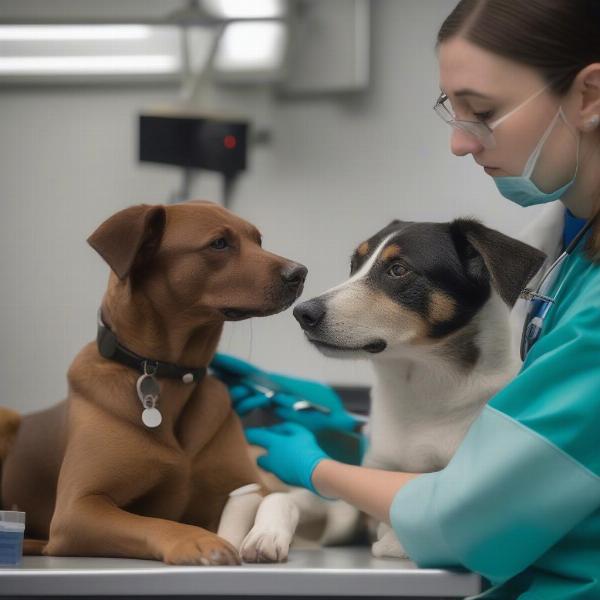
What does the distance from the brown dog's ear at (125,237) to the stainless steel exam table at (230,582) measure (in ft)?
1.47

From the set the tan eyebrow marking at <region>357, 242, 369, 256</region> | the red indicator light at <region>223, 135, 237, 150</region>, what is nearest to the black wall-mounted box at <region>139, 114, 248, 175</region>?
the red indicator light at <region>223, 135, 237, 150</region>

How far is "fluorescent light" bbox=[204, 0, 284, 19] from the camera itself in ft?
7.80

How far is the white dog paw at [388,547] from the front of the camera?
3.88 feet

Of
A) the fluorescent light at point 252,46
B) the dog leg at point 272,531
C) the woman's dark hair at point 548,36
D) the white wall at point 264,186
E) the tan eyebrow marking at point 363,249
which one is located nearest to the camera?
the woman's dark hair at point 548,36

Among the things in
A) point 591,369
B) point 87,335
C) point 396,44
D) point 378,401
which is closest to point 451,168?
point 396,44

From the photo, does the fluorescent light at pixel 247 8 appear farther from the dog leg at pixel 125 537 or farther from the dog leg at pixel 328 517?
the dog leg at pixel 125 537

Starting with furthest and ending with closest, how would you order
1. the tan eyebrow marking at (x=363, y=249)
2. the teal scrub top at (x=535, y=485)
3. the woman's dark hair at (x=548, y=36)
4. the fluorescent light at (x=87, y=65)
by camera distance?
the fluorescent light at (x=87, y=65)
the tan eyebrow marking at (x=363, y=249)
the woman's dark hair at (x=548, y=36)
the teal scrub top at (x=535, y=485)

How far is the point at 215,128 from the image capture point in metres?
1.93

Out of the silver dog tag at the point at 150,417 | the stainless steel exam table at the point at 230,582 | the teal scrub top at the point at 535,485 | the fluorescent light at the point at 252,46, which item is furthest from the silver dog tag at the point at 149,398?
the fluorescent light at the point at 252,46

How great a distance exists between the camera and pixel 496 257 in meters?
1.26

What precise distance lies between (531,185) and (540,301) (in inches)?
5.6

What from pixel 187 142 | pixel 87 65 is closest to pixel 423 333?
pixel 187 142

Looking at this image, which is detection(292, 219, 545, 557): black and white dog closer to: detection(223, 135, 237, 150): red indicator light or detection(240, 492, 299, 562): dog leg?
detection(240, 492, 299, 562): dog leg

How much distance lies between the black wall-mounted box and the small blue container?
29.5 inches
